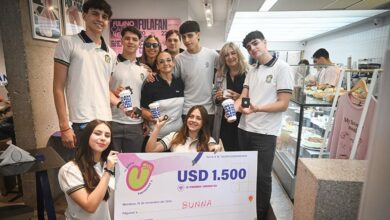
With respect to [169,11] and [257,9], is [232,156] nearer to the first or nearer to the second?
[257,9]

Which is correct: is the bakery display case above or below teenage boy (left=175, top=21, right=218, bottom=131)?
below

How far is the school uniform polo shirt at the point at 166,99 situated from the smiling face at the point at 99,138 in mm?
790

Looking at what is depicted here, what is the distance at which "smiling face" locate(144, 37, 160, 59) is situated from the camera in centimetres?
258

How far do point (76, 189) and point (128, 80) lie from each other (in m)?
1.10

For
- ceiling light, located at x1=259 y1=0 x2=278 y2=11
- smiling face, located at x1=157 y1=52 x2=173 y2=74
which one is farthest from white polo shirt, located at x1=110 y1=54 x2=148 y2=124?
ceiling light, located at x1=259 y1=0 x2=278 y2=11

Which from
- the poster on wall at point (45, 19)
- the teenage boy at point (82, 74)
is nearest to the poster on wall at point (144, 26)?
the poster on wall at point (45, 19)

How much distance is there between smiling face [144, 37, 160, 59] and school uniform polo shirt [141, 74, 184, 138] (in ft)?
1.33

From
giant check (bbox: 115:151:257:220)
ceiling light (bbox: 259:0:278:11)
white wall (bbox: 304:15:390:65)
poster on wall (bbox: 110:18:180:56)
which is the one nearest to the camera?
giant check (bbox: 115:151:257:220)

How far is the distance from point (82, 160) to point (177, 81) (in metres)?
1.20

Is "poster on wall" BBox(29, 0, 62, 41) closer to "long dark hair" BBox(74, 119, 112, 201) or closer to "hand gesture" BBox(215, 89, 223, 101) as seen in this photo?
"long dark hair" BBox(74, 119, 112, 201)

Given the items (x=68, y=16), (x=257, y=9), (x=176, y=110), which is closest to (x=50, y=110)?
(x=68, y=16)

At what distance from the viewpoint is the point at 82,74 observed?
1.88m

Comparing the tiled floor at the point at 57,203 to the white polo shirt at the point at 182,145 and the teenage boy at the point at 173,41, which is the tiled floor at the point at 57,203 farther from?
the teenage boy at the point at 173,41

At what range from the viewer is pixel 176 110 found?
2.37 meters
